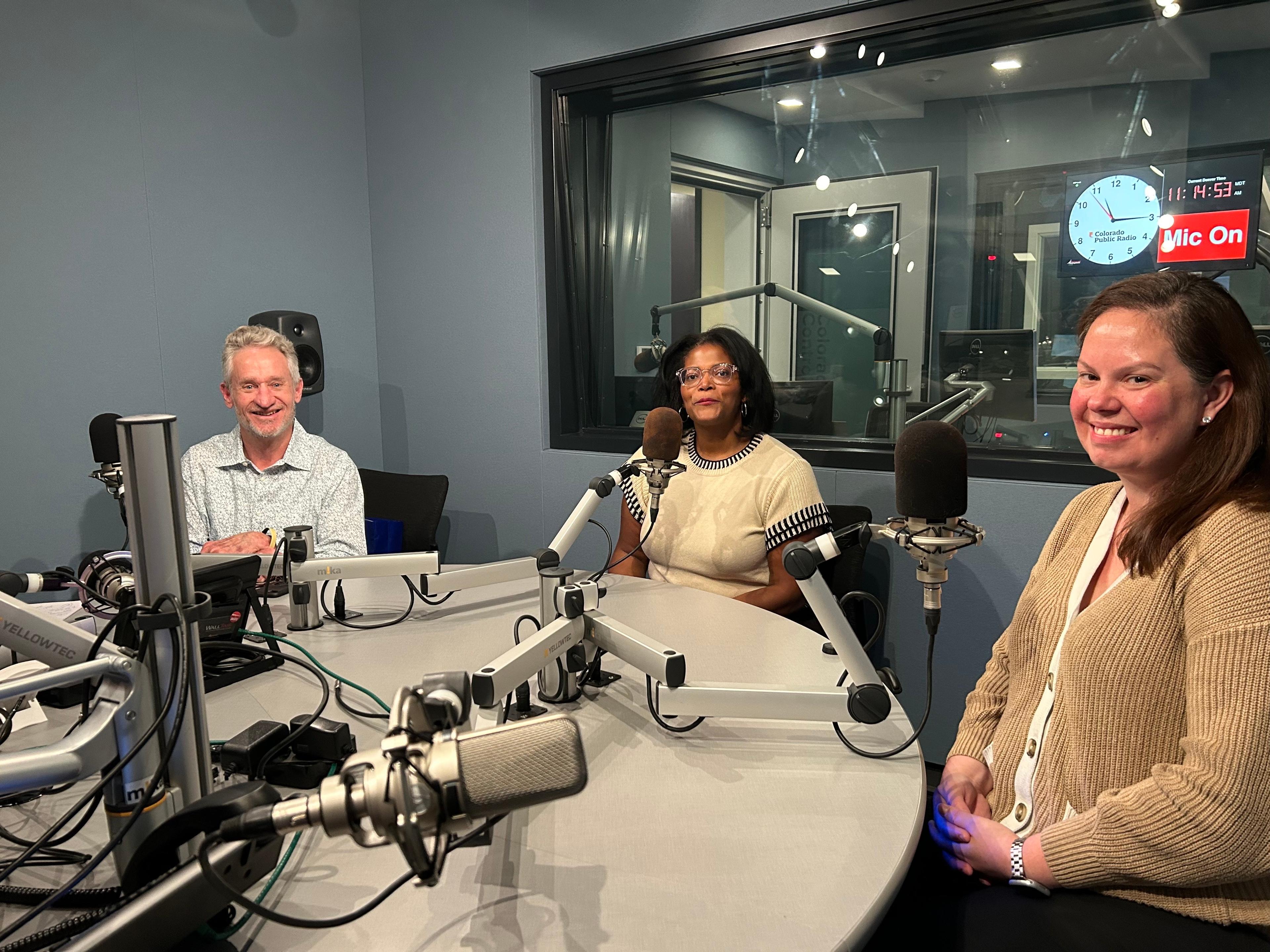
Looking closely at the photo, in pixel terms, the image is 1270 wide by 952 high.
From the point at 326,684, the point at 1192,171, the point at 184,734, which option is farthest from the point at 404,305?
the point at 184,734

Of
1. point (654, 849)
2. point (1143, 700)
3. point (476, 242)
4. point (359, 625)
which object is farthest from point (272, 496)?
point (1143, 700)

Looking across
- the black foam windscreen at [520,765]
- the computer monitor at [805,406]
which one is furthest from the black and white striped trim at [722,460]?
the black foam windscreen at [520,765]

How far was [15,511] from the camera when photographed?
294 centimetres

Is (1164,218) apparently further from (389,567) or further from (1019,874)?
(389,567)

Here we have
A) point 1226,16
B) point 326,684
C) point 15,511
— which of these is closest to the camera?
point 326,684

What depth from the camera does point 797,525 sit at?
2.34m

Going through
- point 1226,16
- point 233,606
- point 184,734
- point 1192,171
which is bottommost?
point 233,606

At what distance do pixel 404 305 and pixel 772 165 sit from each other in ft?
5.97

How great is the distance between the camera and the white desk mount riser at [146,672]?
83 centimetres

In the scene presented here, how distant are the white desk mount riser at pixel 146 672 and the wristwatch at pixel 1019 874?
1.06 m

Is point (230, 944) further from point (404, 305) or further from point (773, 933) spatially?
point (404, 305)

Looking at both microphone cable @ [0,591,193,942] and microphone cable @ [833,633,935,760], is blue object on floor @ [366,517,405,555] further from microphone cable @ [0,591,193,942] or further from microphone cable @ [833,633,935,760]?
microphone cable @ [0,591,193,942]

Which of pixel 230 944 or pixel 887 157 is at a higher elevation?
pixel 887 157

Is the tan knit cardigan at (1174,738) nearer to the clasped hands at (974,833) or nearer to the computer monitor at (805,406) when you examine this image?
the clasped hands at (974,833)
